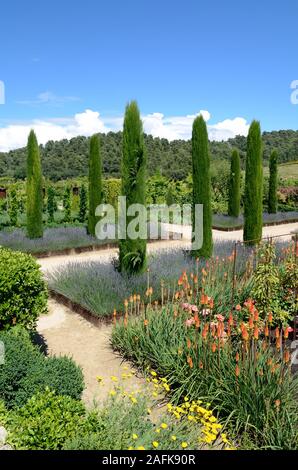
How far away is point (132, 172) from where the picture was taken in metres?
8.36

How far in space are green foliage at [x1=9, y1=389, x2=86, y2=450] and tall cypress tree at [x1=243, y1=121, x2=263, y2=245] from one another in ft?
31.6

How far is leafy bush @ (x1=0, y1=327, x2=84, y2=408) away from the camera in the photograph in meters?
4.04

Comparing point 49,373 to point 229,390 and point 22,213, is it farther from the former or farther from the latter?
point 22,213

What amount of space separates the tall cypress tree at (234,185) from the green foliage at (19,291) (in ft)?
50.5

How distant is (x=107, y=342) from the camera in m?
6.14

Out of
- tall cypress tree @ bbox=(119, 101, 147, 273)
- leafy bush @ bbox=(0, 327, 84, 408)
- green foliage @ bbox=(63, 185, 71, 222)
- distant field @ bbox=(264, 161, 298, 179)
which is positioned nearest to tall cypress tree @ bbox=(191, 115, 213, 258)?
tall cypress tree @ bbox=(119, 101, 147, 273)

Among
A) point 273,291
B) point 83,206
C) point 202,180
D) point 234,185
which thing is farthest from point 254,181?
point 83,206

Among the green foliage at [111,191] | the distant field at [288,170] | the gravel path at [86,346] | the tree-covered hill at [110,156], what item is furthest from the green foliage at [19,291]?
the distant field at [288,170]

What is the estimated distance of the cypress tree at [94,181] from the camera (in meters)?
13.9

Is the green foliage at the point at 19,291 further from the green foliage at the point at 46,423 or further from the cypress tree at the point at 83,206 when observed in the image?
the cypress tree at the point at 83,206

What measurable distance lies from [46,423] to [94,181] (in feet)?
37.1

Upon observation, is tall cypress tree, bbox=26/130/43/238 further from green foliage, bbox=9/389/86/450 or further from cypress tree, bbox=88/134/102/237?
green foliage, bbox=9/389/86/450

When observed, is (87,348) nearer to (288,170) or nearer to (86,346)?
(86,346)
